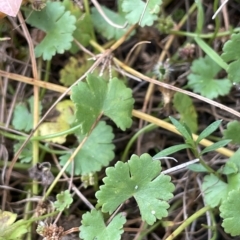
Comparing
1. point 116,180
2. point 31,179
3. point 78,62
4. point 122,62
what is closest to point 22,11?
point 78,62

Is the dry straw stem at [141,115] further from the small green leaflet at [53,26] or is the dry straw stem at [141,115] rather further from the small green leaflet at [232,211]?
the small green leaflet at [232,211]

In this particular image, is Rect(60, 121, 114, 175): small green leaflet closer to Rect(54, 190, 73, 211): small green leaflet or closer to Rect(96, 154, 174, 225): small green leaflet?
Rect(54, 190, 73, 211): small green leaflet

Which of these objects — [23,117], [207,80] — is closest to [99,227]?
[23,117]

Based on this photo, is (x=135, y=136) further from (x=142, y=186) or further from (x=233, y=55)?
(x=233, y=55)

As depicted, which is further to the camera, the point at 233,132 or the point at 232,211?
the point at 233,132

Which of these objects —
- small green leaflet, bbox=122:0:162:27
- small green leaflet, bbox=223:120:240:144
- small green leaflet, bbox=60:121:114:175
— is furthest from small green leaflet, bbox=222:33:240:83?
small green leaflet, bbox=60:121:114:175
